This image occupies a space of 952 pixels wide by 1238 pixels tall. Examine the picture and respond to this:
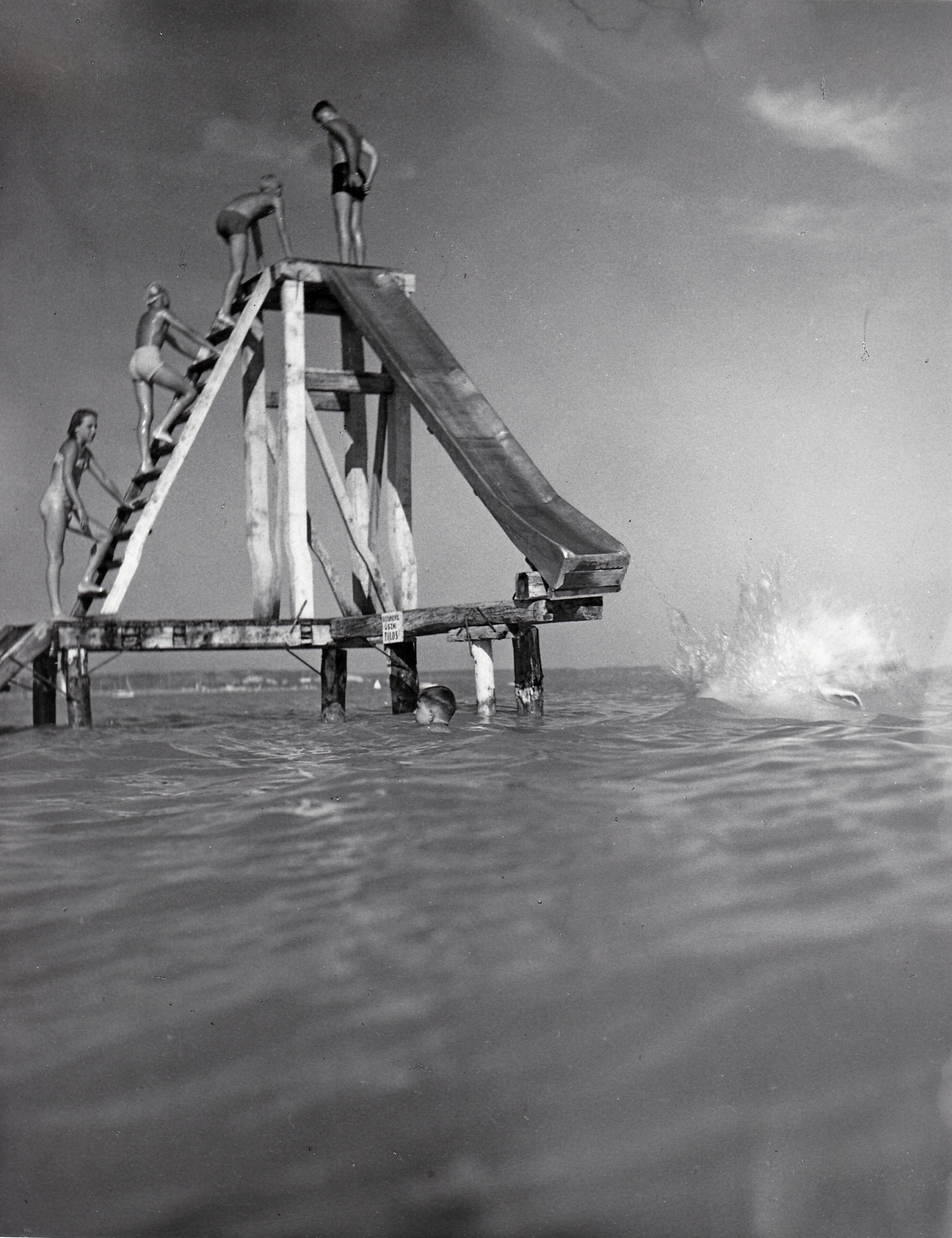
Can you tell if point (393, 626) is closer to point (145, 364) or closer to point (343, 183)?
point (145, 364)

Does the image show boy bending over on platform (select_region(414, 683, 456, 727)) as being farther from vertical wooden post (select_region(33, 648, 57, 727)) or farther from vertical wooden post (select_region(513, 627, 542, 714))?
vertical wooden post (select_region(33, 648, 57, 727))

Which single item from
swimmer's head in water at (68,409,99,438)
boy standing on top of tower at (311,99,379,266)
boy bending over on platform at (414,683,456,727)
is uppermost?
boy standing on top of tower at (311,99,379,266)

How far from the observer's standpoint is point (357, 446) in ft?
24.3

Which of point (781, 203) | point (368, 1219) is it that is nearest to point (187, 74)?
point (781, 203)

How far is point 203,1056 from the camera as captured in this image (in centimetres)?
170

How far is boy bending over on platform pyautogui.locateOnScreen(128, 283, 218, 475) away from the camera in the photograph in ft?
22.0

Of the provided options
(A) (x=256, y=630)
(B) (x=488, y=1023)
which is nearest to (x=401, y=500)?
(A) (x=256, y=630)

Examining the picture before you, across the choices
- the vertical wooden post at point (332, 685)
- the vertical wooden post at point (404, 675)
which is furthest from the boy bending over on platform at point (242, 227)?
the vertical wooden post at point (404, 675)

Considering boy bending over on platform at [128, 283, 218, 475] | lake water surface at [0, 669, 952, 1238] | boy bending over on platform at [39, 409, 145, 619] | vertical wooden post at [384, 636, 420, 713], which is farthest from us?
vertical wooden post at [384, 636, 420, 713]

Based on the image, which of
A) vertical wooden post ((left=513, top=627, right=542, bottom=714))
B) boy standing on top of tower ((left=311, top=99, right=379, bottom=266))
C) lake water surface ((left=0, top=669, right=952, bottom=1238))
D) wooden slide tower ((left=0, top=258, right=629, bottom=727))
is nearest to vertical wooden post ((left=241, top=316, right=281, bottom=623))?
wooden slide tower ((left=0, top=258, right=629, bottom=727))

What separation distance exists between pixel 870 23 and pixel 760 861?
2688mm

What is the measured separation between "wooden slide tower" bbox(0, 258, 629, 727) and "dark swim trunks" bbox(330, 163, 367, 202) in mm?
457

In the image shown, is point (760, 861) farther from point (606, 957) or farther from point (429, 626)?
point (429, 626)

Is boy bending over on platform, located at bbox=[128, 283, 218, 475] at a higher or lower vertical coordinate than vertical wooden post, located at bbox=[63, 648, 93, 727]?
higher
